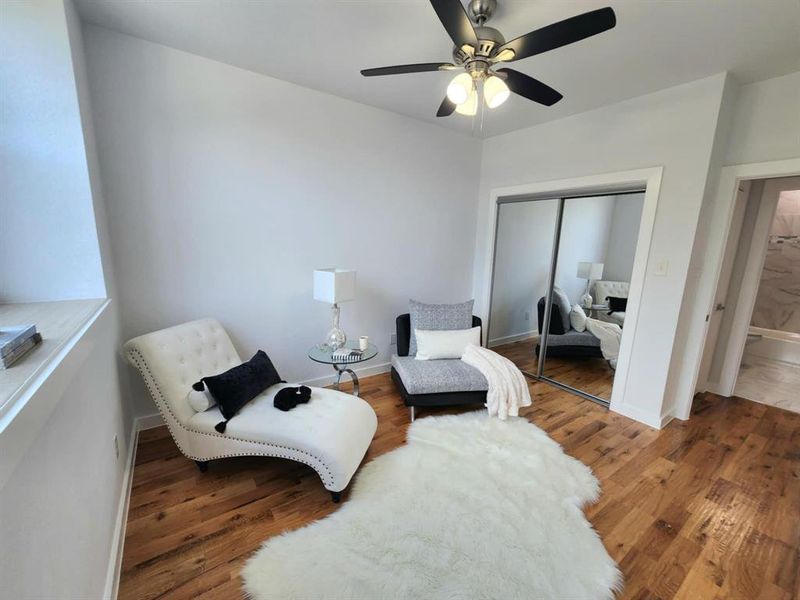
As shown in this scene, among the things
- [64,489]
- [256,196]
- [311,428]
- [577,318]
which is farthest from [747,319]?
[64,489]

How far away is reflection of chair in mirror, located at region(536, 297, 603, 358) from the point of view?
3.29 m

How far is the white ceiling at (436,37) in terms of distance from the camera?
172cm

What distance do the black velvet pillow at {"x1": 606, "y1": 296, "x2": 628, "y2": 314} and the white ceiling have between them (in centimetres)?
165

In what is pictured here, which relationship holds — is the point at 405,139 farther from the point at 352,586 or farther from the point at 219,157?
the point at 352,586

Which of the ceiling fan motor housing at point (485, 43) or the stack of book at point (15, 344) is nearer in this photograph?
the stack of book at point (15, 344)

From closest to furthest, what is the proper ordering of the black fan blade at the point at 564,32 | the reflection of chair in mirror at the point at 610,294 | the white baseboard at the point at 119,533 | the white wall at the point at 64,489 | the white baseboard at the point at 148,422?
the white wall at the point at 64,489 < the black fan blade at the point at 564,32 < the white baseboard at the point at 119,533 < the white baseboard at the point at 148,422 < the reflection of chair in mirror at the point at 610,294

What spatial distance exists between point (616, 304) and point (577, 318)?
0.40 meters

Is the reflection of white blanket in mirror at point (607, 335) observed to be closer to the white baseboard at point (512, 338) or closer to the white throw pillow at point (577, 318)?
the white throw pillow at point (577, 318)

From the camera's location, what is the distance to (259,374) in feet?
7.34

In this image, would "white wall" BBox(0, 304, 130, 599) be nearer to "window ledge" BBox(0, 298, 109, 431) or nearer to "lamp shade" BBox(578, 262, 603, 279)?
"window ledge" BBox(0, 298, 109, 431)

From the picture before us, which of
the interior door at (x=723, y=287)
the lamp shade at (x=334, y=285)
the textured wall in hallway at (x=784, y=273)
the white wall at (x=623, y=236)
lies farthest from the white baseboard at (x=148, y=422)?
Answer: the textured wall in hallway at (x=784, y=273)

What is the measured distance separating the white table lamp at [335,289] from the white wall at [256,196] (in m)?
0.41

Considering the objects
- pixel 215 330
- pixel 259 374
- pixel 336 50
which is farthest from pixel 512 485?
pixel 336 50

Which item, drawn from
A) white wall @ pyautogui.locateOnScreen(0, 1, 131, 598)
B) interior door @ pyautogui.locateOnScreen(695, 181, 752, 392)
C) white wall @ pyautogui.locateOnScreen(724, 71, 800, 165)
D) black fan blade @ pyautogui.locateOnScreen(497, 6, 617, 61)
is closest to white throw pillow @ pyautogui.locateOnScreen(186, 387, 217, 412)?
white wall @ pyautogui.locateOnScreen(0, 1, 131, 598)
